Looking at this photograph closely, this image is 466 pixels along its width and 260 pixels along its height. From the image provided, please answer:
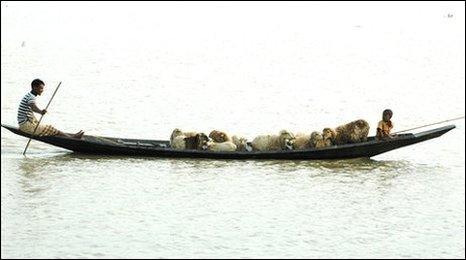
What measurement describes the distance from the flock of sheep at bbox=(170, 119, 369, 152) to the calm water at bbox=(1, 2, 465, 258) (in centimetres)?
22

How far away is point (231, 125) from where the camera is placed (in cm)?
1288

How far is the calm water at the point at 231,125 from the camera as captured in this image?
7.24 metres

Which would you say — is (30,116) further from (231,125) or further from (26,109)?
(231,125)

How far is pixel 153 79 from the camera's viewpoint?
1759 cm

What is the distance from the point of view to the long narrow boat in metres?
9.88

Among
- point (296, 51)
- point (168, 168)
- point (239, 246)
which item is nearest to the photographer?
point (239, 246)

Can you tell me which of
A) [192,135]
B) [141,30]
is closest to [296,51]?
[141,30]

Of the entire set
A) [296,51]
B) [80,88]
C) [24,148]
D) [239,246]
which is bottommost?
[239,246]

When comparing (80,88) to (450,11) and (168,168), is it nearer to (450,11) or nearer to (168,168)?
(168,168)

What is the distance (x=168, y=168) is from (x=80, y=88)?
668 centimetres

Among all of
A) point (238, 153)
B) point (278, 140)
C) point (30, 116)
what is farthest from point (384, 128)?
point (30, 116)

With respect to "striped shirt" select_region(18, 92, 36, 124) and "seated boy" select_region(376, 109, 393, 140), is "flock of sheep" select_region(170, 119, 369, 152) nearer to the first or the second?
"seated boy" select_region(376, 109, 393, 140)

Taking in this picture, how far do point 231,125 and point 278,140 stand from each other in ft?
9.58

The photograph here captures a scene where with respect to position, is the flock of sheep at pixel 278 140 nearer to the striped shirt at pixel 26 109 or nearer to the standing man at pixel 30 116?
the standing man at pixel 30 116
